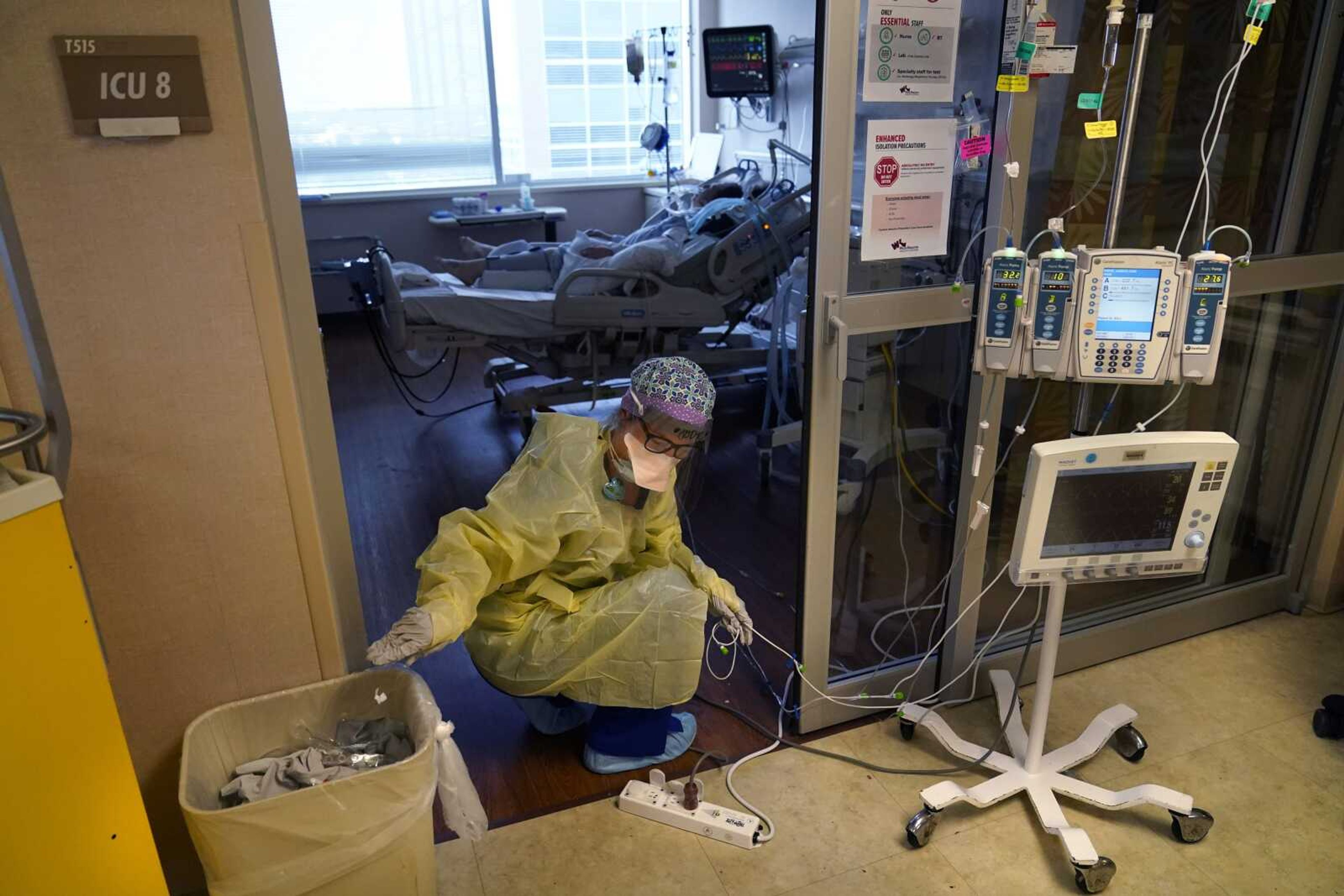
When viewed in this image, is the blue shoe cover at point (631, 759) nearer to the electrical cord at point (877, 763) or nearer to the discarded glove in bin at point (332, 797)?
the electrical cord at point (877, 763)

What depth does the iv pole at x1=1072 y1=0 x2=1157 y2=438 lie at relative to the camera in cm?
159

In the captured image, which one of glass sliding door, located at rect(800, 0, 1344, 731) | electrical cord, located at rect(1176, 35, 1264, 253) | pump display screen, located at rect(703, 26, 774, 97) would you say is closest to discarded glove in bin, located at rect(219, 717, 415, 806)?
glass sliding door, located at rect(800, 0, 1344, 731)

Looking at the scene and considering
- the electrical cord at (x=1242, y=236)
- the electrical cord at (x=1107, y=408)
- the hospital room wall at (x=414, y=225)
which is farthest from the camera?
the hospital room wall at (x=414, y=225)

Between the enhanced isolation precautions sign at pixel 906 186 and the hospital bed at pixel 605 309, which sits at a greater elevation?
the enhanced isolation precautions sign at pixel 906 186

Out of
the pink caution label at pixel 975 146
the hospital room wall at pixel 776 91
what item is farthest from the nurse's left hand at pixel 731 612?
the hospital room wall at pixel 776 91

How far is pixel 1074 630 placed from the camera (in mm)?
2439

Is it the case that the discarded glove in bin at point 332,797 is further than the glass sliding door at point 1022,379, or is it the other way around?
the glass sliding door at point 1022,379

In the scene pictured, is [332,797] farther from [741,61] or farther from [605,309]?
[741,61]

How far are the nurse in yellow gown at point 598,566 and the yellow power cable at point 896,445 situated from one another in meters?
0.44

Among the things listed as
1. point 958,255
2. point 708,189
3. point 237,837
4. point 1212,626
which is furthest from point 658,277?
point 237,837

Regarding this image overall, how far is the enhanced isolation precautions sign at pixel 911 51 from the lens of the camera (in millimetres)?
1742

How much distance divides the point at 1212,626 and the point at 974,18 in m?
1.86

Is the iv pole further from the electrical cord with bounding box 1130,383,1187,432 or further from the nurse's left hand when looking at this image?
the nurse's left hand

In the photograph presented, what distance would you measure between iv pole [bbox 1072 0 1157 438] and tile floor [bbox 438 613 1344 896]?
85cm
